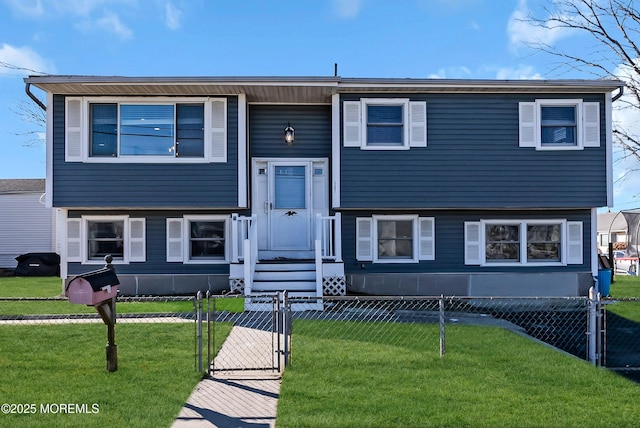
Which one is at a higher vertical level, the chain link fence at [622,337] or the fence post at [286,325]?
the fence post at [286,325]

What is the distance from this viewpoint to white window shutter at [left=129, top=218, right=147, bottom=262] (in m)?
12.8

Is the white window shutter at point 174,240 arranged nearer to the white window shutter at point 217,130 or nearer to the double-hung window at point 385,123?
the white window shutter at point 217,130

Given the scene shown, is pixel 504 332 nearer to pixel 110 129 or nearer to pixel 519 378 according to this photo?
pixel 519 378

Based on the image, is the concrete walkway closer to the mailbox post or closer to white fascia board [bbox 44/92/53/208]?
the mailbox post

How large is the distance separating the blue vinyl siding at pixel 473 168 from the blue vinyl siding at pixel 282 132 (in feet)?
3.63

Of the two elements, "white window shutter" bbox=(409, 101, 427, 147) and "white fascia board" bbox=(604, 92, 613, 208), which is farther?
"white fascia board" bbox=(604, 92, 613, 208)

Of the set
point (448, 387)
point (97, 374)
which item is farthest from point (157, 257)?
point (448, 387)

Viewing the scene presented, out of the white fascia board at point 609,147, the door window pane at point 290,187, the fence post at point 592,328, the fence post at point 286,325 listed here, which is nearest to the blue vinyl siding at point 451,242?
the white fascia board at point 609,147

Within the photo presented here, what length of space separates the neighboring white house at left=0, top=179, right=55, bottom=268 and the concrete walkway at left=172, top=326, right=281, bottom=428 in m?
20.9

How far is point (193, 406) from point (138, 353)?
88.5 inches

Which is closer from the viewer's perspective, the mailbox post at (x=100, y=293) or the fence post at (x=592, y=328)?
the mailbox post at (x=100, y=293)

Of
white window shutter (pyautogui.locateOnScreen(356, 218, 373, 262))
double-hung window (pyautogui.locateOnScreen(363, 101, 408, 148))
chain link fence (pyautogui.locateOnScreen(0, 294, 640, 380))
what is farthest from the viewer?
white window shutter (pyautogui.locateOnScreen(356, 218, 373, 262))

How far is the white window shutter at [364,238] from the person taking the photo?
1299cm

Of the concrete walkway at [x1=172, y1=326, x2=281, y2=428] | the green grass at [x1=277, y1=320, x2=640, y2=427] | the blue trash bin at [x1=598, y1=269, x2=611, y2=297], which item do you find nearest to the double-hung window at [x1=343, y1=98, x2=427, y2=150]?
the blue trash bin at [x1=598, y1=269, x2=611, y2=297]
